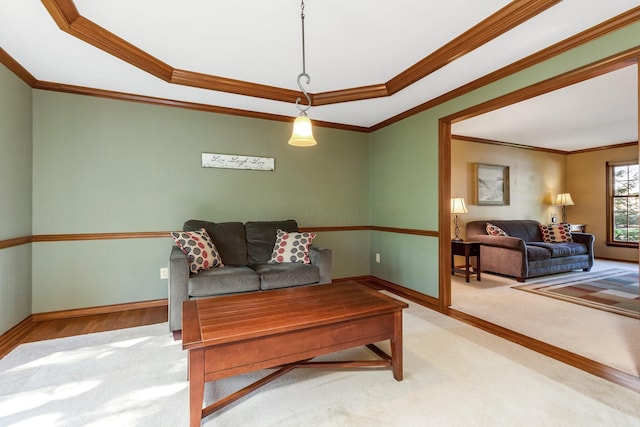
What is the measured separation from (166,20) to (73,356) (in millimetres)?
2552

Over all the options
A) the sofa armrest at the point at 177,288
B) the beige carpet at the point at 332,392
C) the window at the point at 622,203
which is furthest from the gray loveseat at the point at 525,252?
the sofa armrest at the point at 177,288

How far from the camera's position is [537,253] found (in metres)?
4.42

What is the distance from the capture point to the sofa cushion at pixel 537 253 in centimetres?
437

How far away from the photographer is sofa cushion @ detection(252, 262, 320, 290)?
2.75 meters

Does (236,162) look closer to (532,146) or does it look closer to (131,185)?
(131,185)

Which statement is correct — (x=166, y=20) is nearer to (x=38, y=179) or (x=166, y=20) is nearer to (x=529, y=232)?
A: (x=38, y=179)

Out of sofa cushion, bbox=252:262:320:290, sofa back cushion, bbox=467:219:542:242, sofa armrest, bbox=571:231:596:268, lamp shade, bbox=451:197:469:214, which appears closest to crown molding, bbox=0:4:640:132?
lamp shade, bbox=451:197:469:214

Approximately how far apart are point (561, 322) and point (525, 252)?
5.72 feet

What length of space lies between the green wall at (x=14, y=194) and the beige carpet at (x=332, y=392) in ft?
1.84

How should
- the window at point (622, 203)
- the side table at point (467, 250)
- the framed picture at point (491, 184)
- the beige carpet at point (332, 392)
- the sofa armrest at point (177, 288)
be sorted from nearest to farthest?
the beige carpet at point (332, 392) < the sofa armrest at point (177, 288) < the side table at point (467, 250) < the framed picture at point (491, 184) < the window at point (622, 203)

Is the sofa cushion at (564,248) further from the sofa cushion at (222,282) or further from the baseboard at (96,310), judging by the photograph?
the baseboard at (96,310)

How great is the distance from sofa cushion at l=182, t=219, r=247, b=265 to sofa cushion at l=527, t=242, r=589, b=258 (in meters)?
4.68

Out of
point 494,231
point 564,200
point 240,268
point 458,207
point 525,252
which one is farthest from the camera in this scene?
point 564,200

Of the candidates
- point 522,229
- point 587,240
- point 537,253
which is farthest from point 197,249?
point 587,240
